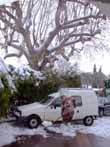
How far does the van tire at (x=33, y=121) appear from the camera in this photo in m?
14.1

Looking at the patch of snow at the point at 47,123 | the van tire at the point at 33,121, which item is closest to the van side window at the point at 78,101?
the patch of snow at the point at 47,123

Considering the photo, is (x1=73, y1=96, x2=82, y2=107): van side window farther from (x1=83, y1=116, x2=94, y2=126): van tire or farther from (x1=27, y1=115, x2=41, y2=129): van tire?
(x1=27, y1=115, x2=41, y2=129): van tire

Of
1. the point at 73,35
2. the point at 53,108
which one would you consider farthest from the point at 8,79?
the point at 73,35

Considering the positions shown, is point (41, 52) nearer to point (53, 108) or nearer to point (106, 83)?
point (53, 108)

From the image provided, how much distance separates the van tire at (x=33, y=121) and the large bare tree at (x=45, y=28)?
24.3 ft

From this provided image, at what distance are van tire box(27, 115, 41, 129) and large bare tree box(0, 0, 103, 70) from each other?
24.3 ft

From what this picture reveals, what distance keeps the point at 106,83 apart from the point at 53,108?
667 inches

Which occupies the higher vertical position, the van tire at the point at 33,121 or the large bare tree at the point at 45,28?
the large bare tree at the point at 45,28

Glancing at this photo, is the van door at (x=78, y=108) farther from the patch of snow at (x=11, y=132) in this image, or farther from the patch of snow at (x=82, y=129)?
the patch of snow at (x=11, y=132)

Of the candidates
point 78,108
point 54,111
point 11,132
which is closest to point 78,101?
point 78,108

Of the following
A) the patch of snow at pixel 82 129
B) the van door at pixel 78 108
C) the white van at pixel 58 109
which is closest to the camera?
the patch of snow at pixel 82 129

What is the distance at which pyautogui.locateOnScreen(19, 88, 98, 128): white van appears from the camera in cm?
1422

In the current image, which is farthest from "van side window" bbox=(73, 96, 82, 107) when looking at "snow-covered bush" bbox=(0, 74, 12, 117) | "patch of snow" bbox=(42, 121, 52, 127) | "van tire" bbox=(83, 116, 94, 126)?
"snow-covered bush" bbox=(0, 74, 12, 117)

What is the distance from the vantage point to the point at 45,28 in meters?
22.1
